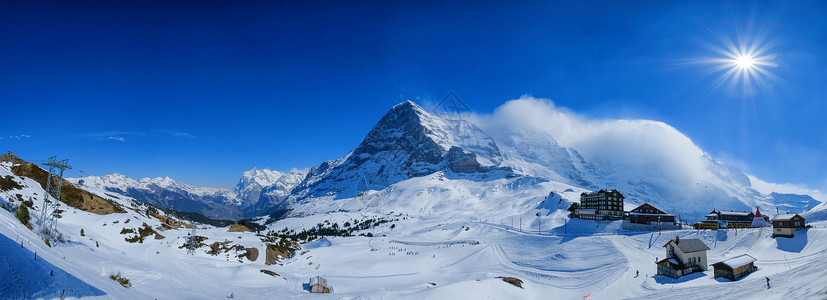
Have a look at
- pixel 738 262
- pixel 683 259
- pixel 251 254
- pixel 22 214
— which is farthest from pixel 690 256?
pixel 22 214

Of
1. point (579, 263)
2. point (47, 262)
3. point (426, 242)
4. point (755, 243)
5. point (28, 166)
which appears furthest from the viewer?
point (426, 242)

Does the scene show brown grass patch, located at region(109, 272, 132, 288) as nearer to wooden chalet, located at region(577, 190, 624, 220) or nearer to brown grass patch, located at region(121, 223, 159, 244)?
brown grass patch, located at region(121, 223, 159, 244)

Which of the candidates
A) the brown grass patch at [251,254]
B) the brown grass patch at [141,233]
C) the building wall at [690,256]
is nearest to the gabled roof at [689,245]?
the building wall at [690,256]

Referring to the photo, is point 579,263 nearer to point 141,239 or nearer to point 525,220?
point 525,220

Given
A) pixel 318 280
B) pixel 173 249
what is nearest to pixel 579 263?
pixel 318 280

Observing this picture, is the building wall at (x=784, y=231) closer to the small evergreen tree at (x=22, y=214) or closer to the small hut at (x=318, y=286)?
the small hut at (x=318, y=286)

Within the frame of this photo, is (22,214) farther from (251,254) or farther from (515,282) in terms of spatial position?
(515,282)

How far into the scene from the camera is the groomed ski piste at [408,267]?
1148 inches

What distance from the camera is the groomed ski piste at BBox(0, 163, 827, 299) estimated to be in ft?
95.7

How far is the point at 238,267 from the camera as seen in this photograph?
197ft

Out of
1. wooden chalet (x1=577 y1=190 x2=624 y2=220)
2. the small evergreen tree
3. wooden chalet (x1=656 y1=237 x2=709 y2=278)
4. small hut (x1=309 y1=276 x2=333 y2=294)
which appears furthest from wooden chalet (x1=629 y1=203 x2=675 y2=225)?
the small evergreen tree

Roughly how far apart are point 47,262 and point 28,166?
7124cm

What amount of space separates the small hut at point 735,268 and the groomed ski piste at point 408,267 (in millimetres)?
1260

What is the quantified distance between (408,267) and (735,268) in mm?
52723
